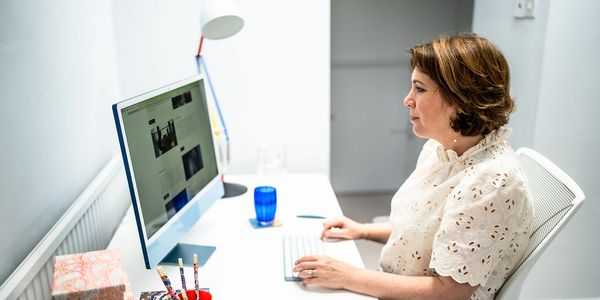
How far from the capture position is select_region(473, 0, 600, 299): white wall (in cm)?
204

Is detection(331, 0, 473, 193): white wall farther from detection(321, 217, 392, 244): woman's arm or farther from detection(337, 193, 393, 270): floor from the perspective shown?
detection(321, 217, 392, 244): woman's arm

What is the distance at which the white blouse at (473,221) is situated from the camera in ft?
3.61

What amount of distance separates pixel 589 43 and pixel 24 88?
77.9 inches

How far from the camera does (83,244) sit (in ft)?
4.68

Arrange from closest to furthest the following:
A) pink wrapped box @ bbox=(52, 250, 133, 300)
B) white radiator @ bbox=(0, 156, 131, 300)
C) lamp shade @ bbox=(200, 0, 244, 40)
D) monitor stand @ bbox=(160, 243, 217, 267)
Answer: pink wrapped box @ bbox=(52, 250, 133, 300) → white radiator @ bbox=(0, 156, 131, 300) → monitor stand @ bbox=(160, 243, 217, 267) → lamp shade @ bbox=(200, 0, 244, 40)

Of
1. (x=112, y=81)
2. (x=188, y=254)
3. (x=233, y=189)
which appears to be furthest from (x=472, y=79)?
(x=112, y=81)

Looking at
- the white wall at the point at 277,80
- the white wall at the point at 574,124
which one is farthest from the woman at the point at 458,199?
the white wall at the point at 574,124

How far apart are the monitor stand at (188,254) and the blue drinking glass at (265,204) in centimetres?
20

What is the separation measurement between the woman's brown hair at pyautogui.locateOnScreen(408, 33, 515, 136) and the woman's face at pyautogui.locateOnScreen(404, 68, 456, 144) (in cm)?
2

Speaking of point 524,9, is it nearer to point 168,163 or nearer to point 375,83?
point 375,83

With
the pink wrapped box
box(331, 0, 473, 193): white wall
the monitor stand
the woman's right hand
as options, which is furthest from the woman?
box(331, 0, 473, 193): white wall

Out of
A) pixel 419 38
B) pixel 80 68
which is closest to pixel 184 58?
pixel 80 68

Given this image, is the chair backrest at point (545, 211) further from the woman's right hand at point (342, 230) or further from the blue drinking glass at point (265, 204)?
the blue drinking glass at point (265, 204)

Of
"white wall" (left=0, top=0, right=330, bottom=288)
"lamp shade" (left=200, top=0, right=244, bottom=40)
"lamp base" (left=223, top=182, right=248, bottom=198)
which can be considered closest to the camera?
"white wall" (left=0, top=0, right=330, bottom=288)
